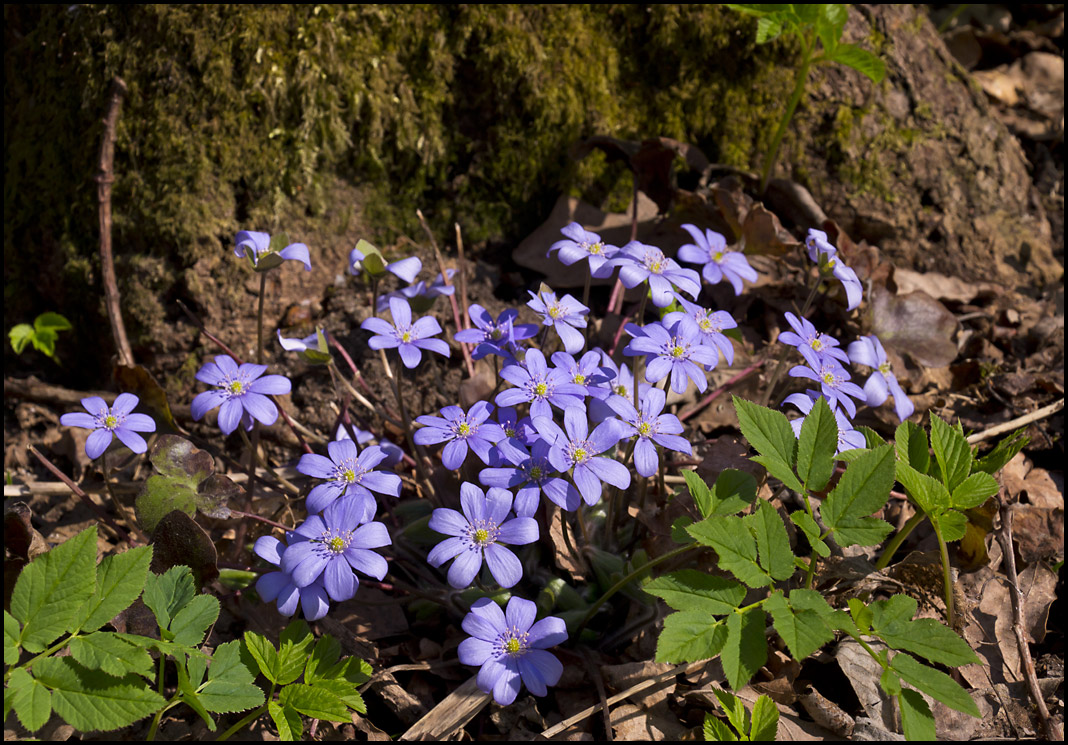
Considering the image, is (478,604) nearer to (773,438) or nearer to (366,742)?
(366,742)

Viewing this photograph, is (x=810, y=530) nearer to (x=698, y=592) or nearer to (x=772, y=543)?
(x=772, y=543)

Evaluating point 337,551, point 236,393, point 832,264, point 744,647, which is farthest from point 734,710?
point 236,393

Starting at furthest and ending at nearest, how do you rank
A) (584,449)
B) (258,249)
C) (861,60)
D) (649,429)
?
(861,60)
(258,249)
(649,429)
(584,449)

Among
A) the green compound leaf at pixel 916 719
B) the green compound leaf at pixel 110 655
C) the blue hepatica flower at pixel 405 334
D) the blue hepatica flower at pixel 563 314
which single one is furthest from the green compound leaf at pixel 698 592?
the green compound leaf at pixel 110 655

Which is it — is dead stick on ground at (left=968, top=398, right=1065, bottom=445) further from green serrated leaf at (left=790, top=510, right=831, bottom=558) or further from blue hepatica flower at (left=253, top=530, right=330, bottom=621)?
blue hepatica flower at (left=253, top=530, right=330, bottom=621)

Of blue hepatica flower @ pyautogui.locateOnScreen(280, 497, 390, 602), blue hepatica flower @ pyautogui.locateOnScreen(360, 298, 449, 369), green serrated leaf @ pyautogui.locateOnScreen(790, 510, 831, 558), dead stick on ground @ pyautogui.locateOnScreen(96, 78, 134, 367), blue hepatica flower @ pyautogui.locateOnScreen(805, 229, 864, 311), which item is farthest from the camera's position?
dead stick on ground @ pyautogui.locateOnScreen(96, 78, 134, 367)

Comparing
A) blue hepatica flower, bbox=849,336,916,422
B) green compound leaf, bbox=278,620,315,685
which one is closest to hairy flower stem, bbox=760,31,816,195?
blue hepatica flower, bbox=849,336,916,422
